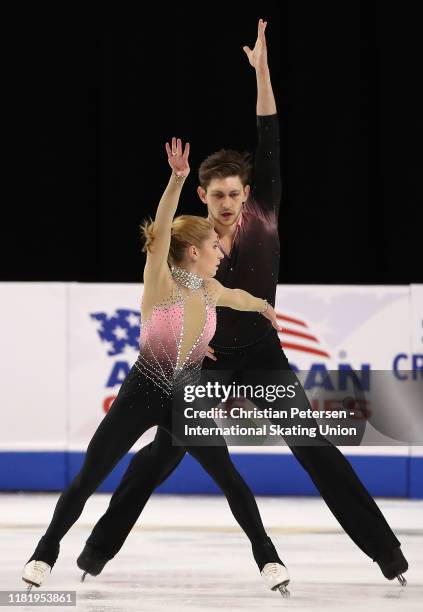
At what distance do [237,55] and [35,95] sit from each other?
135 centimetres

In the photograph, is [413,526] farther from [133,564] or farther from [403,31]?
[403,31]

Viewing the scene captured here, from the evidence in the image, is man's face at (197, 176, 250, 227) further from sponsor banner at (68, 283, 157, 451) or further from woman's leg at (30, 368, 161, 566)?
sponsor banner at (68, 283, 157, 451)

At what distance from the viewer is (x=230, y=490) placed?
3531 millimetres

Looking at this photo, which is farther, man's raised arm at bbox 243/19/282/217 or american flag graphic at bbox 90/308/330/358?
american flag graphic at bbox 90/308/330/358

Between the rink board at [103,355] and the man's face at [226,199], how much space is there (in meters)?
2.31

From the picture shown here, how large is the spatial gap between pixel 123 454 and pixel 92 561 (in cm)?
41

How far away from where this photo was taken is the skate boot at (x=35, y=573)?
3418 millimetres

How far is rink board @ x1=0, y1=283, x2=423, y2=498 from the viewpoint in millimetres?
6191

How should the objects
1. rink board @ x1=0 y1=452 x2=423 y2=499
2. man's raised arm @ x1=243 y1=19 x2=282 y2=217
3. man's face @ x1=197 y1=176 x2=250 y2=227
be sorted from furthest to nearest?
rink board @ x1=0 y1=452 x2=423 y2=499, man's face @ x1=197 y1=176 x2=250 y2=227, man's raised arm @ x1=243 y1=19 x2=282 y2=217

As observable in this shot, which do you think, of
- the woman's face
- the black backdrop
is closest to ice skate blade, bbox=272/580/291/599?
the woman's face

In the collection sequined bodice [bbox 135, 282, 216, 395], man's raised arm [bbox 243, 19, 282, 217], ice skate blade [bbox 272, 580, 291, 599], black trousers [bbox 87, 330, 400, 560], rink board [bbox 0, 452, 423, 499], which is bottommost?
rink board [bbox 0, 452, 423, 499]

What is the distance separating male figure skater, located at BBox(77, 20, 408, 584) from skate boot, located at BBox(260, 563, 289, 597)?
275 mm

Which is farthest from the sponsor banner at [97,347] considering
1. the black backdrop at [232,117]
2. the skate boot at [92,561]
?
the skate boot at [92,561]

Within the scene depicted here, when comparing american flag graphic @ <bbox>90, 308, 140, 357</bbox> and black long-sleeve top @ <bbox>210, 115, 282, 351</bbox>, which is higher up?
black long-sleeve top @ <bbox>210, 115, 282, 351</bbox>
